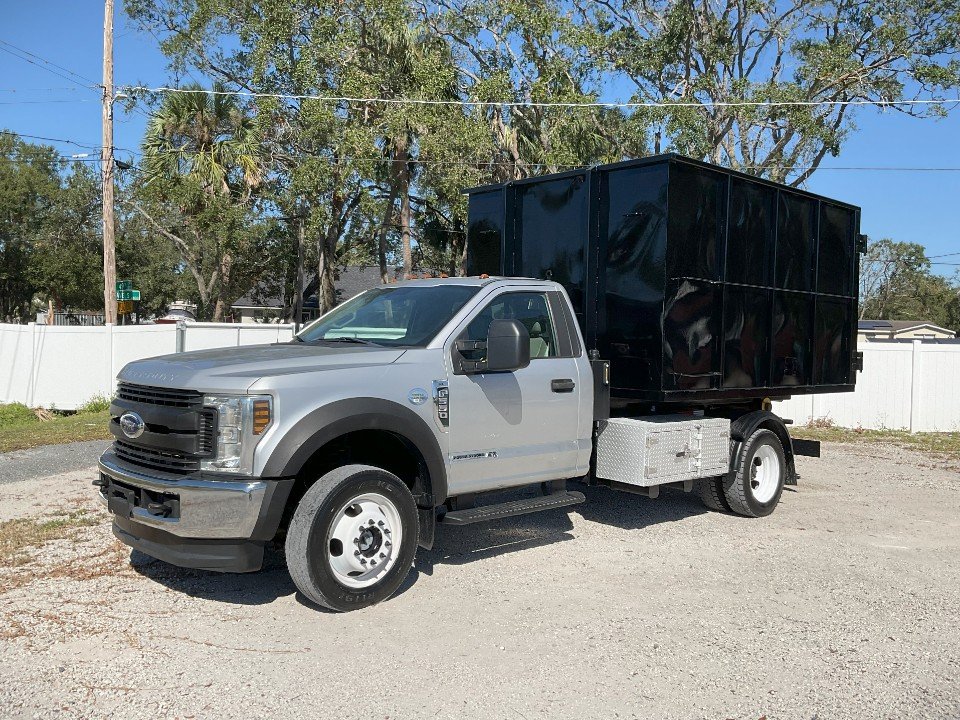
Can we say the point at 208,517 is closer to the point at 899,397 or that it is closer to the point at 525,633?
the point at 525,633

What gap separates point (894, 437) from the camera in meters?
15.5

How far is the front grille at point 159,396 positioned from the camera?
16.9ft

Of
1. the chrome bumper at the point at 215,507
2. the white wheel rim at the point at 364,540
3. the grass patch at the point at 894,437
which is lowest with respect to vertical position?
the grass patch at the point at 894,437

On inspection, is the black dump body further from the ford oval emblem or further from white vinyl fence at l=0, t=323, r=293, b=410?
white vinyl fence at l=0, t=323, r=293, b=410

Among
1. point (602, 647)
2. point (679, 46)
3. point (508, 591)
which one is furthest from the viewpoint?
point (679, 46)

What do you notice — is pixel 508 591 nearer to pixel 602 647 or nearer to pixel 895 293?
pixel 602 647

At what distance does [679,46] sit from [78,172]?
33.5 meters

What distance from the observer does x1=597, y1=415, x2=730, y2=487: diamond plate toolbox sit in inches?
280

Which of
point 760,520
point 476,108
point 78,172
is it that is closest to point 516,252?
point 760,520

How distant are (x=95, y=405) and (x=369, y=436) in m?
12.8

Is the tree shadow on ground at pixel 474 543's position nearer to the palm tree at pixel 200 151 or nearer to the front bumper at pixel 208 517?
the front bumper at pixel 208 517

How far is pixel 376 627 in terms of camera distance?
5.16m

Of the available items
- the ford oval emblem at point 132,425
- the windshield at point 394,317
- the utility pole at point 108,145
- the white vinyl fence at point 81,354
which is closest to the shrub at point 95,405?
the white vinyl fence at point 81,354

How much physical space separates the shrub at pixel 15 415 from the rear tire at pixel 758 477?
12518 millimetres
